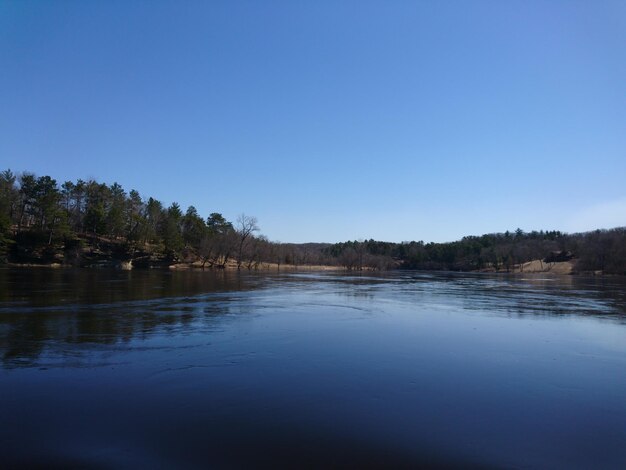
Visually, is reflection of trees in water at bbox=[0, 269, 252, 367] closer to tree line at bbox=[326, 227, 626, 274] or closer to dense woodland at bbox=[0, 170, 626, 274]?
dense woodland at bbox=[0, 170, 626, 274]

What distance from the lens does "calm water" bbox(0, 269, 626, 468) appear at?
585cm

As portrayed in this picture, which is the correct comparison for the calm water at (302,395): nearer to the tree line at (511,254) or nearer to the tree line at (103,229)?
the tree line at (103,229)

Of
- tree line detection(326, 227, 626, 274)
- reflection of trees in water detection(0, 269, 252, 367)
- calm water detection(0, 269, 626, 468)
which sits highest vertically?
tree line detection(326, 227, 626, 274)

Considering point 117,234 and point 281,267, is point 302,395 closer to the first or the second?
point 117,234

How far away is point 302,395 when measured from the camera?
330 inches

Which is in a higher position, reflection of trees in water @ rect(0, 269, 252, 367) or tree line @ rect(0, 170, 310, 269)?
tree line @ rect(0, 170, 310, 269)

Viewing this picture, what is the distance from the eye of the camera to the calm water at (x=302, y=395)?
5.85 meters

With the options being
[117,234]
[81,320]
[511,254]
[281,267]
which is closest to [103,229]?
[117,234]

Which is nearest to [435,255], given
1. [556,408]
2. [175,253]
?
[175,253]

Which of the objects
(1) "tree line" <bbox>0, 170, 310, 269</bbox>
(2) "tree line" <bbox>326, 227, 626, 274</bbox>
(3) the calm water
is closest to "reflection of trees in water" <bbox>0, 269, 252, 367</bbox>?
(3) the calm water

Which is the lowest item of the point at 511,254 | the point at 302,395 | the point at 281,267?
the point at 302,395

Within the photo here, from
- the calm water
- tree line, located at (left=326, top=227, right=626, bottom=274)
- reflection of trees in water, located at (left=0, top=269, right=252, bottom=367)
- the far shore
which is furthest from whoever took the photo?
tree line, located at (left=326, top=227, right=626, bottom=274)

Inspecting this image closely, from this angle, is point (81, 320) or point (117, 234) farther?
point (117, 234)

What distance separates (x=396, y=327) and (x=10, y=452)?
14420 mm
